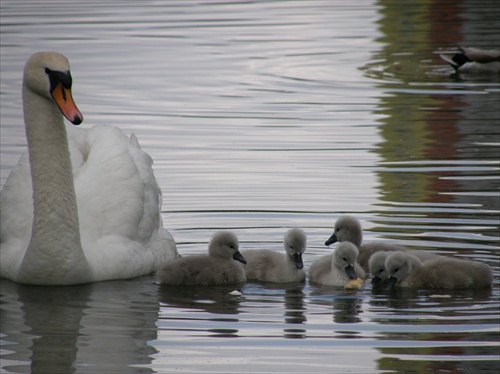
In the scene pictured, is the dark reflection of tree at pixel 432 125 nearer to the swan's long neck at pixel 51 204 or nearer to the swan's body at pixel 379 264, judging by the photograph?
the swan's body at pixel 379 264

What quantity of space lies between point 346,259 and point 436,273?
0.59m

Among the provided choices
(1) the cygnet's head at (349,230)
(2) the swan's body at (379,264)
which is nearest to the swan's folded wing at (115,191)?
(1) the cygnet's head at (349,230)

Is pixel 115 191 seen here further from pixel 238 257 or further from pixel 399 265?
pixel 399 265

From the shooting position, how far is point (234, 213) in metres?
11.3

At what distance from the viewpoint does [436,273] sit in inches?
358

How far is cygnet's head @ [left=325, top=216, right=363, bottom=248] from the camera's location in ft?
32.1

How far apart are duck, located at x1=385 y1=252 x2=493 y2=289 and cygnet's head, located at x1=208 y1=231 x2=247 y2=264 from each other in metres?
1.04

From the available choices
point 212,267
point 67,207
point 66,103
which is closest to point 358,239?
point 212,267

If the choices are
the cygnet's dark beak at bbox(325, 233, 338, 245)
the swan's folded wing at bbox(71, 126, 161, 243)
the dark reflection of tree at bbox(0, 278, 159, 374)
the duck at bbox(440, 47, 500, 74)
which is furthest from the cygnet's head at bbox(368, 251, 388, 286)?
the duck at bbox(440, 47, 500, 74)

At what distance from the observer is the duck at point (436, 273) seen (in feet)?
29.6

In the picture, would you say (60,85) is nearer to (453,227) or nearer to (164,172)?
(453,227)

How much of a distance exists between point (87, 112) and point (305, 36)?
9880 millimetres

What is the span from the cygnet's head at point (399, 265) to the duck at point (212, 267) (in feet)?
3.29

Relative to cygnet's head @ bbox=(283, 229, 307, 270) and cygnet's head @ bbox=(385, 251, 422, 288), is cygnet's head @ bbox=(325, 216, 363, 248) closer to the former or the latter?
cygnet's head @ bbox=(283, 229, 307, 270)
